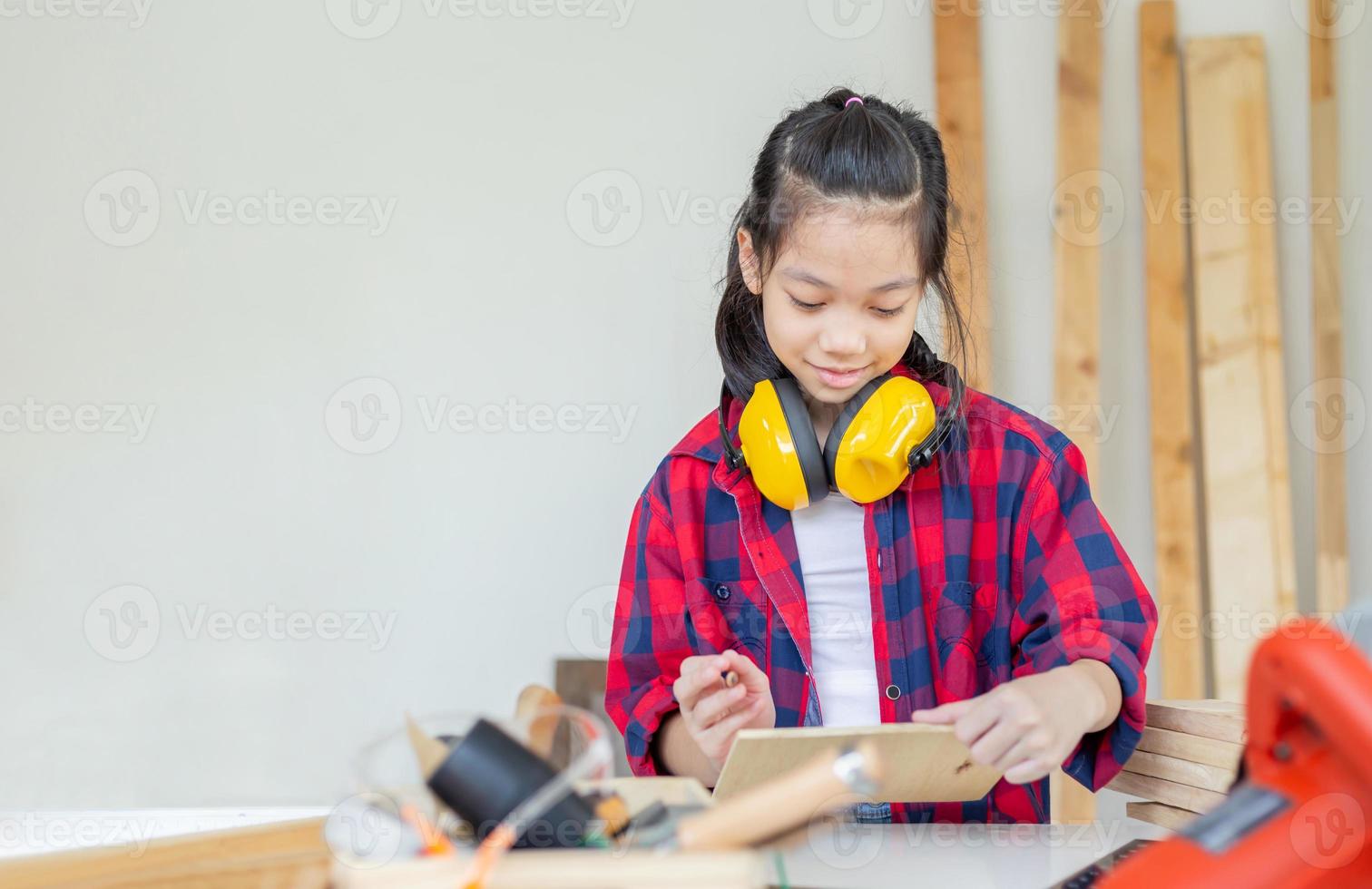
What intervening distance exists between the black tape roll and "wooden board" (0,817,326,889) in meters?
0.18

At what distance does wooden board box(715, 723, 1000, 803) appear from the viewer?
849 millimetres

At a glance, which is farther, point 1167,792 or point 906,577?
point 906,577

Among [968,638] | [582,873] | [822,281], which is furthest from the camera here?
[968,638]

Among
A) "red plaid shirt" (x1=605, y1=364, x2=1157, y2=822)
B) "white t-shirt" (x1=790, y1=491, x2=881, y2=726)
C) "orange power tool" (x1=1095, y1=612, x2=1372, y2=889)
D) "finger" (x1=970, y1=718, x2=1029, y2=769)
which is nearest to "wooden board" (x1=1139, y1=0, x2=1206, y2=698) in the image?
"red plaid shirt" (x1=605, y1=364, x2=1157, y2=822)

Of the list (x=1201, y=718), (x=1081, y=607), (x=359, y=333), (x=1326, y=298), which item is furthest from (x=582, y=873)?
(x=1326, y=298)

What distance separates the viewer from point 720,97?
2242 mm

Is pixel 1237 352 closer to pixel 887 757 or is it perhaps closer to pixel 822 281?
pixel 822 281

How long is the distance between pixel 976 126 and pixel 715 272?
0.56m

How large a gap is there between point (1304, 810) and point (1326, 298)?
6.27 ft

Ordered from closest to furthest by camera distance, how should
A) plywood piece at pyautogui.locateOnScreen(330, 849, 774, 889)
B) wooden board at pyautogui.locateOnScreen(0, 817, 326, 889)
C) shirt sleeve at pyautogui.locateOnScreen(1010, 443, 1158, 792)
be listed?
plywood piece at pyautogui.locateOnScreen(330, 849, 774, 889), wooden board at pyautogui.locateOnScreen(0, 817, 326, 889), shirt sleeve at pyautogui.locateOnScreen(1010, 443, 1158, 792)

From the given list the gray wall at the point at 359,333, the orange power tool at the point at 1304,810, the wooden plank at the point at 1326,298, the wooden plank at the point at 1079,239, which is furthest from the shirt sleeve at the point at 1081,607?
the wooden plank at the point at 1326,298

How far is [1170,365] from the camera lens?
214cm

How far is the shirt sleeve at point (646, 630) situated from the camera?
4.22 feet

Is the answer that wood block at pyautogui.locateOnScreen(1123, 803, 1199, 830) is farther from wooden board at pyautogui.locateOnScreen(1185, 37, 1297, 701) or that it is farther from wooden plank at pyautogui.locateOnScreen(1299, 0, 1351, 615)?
wooden plank at pyautogui.locateOnScreen(1299, 0, 1351, 615)
